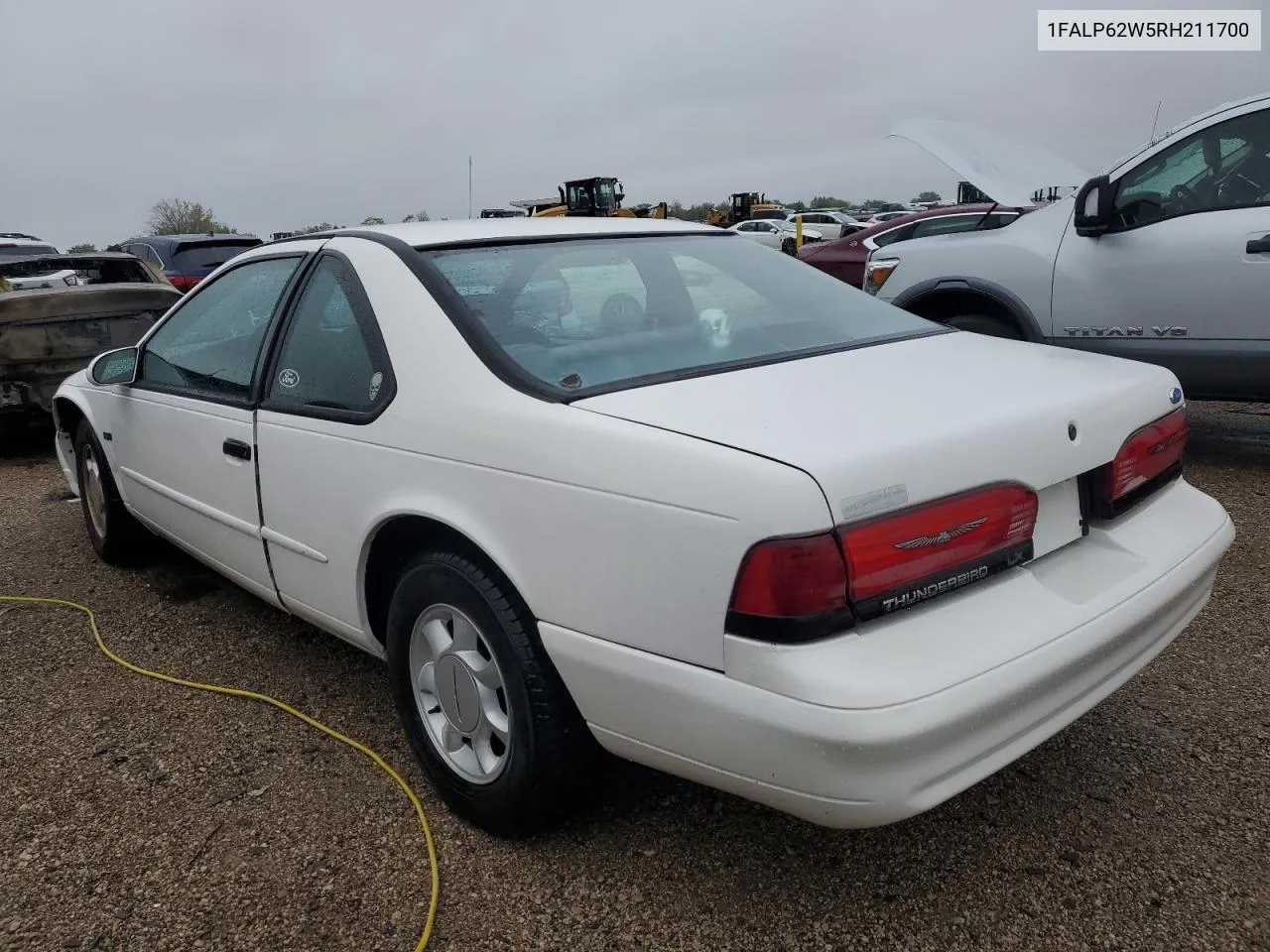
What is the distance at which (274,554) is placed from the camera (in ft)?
9.62

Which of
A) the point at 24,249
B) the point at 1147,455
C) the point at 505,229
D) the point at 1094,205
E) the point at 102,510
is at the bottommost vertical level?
the point at 102,510

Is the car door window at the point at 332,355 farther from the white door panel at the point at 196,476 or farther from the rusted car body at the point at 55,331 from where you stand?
the rusted car body at the point at 55,331

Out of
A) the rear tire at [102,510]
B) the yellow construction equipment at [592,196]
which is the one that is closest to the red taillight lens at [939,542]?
the rear tire at [102,510]

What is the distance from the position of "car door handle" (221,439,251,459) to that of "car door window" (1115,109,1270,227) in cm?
437

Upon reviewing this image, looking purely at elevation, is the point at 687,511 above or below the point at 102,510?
above

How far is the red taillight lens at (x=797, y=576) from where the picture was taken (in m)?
1.69

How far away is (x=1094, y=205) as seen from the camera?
17.0 ft

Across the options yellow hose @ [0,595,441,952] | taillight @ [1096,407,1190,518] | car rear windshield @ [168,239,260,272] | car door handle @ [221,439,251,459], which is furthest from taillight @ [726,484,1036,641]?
car rear windshield @ [168,239,260,272]

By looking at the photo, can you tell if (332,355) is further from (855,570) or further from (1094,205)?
(1094,205)

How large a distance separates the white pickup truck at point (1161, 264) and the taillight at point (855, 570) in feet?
12.7

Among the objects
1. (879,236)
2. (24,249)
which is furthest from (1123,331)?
(24,249)

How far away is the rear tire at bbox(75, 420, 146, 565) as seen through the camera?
4.22m

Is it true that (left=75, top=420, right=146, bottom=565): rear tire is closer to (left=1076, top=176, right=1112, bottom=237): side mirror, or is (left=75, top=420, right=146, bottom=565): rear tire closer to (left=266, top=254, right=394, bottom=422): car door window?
(left=266, top=254, right=394, bottom=422): car door window

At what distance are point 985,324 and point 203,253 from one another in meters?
9.87
